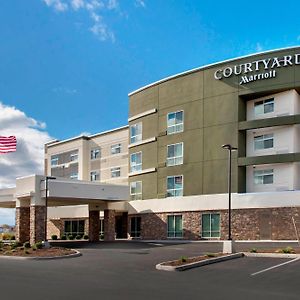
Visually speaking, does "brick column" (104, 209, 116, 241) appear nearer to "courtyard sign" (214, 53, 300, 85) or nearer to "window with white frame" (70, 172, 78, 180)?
"courtyard sign" (214, 53, 300, 85)

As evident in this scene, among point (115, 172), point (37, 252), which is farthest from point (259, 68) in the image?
point (115, 172)

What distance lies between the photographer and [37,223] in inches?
1577

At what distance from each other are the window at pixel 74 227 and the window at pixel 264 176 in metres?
25.0

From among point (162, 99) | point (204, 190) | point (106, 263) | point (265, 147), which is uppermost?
point (162, 99)

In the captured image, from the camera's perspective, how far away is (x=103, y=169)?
2462 inches

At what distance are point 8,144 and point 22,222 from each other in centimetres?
968

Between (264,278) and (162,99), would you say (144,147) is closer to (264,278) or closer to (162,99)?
(162,99)

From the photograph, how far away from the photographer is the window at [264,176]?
138 ft

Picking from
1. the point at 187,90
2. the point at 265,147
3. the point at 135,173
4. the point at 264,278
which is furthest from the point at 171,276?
the point at 135,173

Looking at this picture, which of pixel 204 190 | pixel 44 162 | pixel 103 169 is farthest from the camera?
pixel 44 162

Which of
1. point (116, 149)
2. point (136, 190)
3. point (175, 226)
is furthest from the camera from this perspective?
point (116, 149)

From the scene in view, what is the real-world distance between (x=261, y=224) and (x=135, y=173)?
15.6 m

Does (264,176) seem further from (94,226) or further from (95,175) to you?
(95,175)

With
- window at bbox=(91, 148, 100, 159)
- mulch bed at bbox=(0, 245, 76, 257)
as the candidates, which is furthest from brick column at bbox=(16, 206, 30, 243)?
window at bbox=(91, 148, 100, 159)
